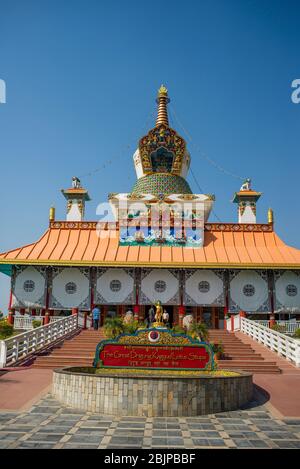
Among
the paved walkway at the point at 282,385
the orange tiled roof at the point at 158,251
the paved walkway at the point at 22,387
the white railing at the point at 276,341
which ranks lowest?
the paved walkway at the point at 282,385

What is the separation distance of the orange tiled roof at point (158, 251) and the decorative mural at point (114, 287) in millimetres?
1143

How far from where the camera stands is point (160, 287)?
26.7 m

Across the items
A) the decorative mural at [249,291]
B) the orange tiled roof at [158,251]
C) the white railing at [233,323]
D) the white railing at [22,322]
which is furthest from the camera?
the decorative mural at [249,291]

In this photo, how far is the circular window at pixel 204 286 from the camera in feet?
87.5

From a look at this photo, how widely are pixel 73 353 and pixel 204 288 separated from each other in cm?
1170

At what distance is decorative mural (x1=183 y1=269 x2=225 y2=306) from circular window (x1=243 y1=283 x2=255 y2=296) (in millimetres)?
1422

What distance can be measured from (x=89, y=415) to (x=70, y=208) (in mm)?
A: 27250

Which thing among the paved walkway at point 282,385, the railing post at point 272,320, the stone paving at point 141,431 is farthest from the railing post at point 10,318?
the stone paving at point 141,431

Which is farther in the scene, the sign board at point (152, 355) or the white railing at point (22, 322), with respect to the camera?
the white railing at point (22, 322)

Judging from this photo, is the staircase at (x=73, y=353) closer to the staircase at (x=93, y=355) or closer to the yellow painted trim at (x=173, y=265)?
the staircase at (x=93, y=355)

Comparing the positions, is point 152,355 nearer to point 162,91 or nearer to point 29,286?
point 29,286

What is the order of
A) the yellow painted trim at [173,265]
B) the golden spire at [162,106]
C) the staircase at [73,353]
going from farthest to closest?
the golden spire at [162,106], the yellow painted trim at [173,265], the staircase at [73,353]

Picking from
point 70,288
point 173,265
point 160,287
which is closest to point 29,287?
point 70,288

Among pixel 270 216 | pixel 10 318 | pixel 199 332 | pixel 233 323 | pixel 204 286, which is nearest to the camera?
pixel 199 332
